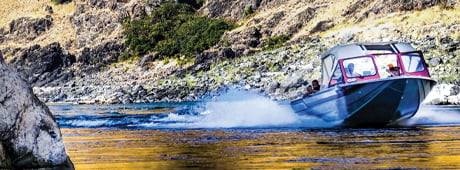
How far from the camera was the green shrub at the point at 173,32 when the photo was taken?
103 meters

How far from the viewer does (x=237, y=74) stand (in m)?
75.8

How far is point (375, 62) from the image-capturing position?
69.9ft

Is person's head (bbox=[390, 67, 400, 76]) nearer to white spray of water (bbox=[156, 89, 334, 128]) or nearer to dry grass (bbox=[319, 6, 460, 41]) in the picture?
white spray of water (bbox=[156, 89, 334, 128])

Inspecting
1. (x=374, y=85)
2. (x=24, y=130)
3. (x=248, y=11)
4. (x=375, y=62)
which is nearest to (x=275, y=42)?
(x=248, y=11)

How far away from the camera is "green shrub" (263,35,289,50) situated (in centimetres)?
8788

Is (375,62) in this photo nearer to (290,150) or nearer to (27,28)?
(290,150)

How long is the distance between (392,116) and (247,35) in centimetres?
7398

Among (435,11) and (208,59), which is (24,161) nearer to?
(435,11)

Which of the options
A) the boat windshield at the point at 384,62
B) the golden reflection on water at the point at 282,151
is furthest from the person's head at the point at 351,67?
the golden reflection on water at the point at 282,151

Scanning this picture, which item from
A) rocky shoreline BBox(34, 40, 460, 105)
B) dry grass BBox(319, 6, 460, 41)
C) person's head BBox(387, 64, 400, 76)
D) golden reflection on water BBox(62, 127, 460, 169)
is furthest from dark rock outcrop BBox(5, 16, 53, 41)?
golden reflection on water BBox(62, 127, 460, 169)

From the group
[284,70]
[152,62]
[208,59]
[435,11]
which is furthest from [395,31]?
[152,62]

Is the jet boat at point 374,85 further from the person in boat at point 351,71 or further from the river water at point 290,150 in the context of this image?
the river water at point 290,150

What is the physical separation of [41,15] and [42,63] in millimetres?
23629

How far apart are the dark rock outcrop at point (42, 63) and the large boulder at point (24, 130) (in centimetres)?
9867
